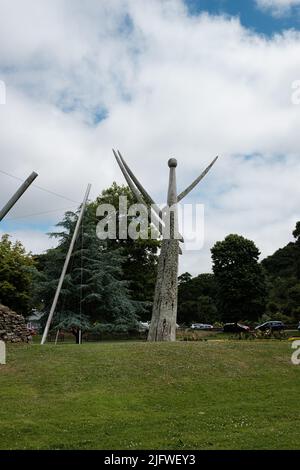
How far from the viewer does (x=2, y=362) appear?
15234 millimetres

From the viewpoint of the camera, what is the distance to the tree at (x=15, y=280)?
36812 mm

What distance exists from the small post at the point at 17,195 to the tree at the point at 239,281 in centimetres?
3162

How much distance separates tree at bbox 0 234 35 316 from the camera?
3681 cm

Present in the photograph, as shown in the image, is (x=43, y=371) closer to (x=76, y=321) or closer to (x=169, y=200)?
(x=169, y=200)

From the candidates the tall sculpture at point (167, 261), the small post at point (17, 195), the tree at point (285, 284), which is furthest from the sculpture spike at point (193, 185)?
the tree at point (285, 284)

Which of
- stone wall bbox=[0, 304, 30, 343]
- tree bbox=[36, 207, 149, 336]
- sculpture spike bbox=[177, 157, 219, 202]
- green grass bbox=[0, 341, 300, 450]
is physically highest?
sculpture spike bbox=[177, 157, 219, 202]

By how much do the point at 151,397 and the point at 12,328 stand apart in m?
8.31

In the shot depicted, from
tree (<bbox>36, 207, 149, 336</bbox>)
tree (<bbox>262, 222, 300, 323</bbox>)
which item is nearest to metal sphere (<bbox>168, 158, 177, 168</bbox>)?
tree (<bbox>36, 207, 149, 336</bbox>)

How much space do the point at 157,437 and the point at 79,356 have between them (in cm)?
747

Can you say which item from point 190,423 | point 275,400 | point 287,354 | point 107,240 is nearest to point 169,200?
point 287,354

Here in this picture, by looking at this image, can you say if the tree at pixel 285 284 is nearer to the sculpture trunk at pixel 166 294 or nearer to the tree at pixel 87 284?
the tree at pixel 87 284

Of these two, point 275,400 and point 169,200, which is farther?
point 169,200

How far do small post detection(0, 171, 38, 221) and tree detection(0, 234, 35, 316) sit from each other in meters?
18.2

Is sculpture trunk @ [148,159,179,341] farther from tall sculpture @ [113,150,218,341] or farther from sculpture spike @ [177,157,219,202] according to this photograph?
sculpture spike @ [177,157,219,202]
